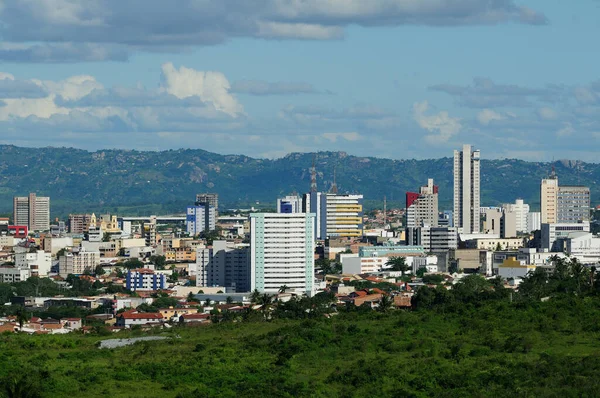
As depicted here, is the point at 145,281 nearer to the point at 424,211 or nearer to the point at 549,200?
the point at 424,211

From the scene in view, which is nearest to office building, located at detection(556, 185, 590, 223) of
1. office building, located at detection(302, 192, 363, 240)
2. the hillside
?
office building, located at detection(302, 192, 363, 240)

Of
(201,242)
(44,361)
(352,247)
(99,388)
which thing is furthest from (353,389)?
(201,242)

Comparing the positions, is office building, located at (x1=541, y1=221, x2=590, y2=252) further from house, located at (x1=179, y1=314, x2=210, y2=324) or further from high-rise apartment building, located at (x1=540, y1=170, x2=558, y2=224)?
house, located at (x1=179, y1=314, x2=210, y2=324)

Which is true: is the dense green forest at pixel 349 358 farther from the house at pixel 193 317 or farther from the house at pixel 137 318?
the house at pixel 137 318

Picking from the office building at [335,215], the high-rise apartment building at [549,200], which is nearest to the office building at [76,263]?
the office building at [335,215]

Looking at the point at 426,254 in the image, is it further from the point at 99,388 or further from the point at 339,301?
the point at 99,388

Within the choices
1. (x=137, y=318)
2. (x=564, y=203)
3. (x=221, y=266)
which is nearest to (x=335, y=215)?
(x=564, y=203)
